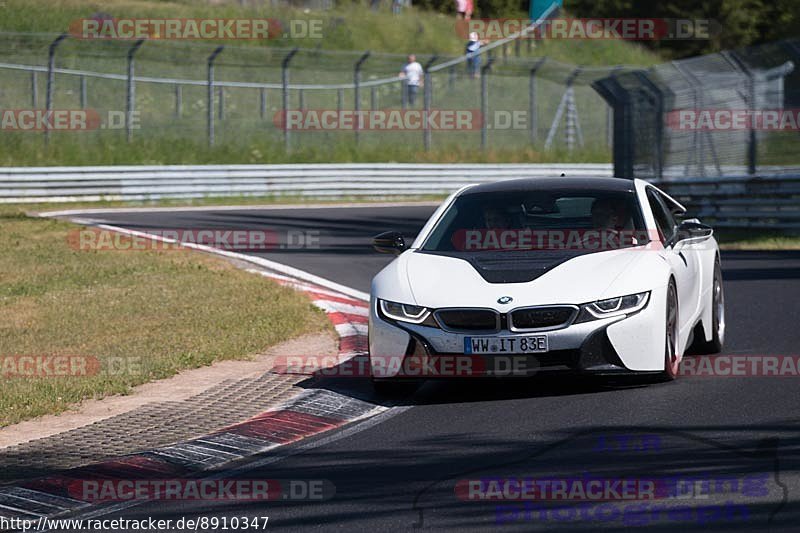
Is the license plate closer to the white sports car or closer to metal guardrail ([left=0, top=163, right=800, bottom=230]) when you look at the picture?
the white sports car

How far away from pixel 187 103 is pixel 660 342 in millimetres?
27066

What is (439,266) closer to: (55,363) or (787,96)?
(55,363)

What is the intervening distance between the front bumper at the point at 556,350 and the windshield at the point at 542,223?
0.97 meters

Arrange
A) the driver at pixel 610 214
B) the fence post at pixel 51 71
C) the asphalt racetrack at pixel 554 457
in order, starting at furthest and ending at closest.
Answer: the fence post at pixel 51 71
the driver at pixel 610 214
the asphalt racetrack at pixel 554 457

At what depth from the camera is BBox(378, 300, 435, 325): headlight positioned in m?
8.66

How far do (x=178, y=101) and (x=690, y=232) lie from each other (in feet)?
84.7

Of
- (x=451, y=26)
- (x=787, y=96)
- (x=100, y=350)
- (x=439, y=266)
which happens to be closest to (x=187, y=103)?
(x=787, y=96)

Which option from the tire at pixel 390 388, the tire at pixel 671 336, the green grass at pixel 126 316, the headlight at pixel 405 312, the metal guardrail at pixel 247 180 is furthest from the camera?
the metal guardrail at pixel 247 180

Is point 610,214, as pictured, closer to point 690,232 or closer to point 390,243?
point 690,232

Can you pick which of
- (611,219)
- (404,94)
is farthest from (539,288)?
(404,94)

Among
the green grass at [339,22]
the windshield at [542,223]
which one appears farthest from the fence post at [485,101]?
the windshield at [542,223]

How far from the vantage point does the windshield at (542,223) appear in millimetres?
9562

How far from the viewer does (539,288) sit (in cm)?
860

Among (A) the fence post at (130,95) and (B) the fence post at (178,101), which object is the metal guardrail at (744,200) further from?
(B) the fence post at (178,101)
